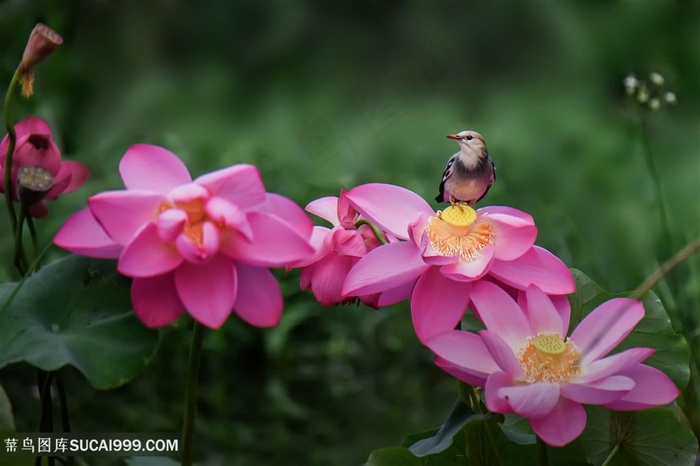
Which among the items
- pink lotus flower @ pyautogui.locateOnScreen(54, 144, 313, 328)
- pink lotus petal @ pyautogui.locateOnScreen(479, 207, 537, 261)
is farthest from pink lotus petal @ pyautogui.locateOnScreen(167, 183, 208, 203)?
pink lotus petal @ pyautogui.locateOnScreen(479, 207, 537, 261)

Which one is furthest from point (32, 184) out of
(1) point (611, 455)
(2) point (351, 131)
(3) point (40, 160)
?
(2) point (351, 131)

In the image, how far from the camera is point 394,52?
1.51 meters

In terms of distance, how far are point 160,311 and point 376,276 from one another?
0.07m

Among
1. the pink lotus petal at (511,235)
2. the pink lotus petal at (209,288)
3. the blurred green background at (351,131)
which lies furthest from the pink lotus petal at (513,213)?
the blurred green background at (351,131)

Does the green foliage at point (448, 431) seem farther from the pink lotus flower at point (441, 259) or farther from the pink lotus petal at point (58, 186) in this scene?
the pink lotus petal at point (58, 186)

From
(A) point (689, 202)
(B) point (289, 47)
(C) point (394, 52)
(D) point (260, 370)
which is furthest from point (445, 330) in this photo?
(B) point (289, 47)

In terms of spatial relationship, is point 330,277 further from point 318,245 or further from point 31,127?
point 31,127

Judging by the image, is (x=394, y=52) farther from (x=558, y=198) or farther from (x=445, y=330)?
(x=445, y=330)

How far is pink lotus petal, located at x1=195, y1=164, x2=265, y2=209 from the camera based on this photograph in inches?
11.8

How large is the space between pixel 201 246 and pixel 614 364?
0.13 m

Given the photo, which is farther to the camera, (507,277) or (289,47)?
(289,47)

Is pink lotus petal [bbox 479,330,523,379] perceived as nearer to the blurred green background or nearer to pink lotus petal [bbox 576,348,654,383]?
pink lotus petal [bbox 576,348,654,383]

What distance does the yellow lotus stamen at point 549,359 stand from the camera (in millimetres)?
335

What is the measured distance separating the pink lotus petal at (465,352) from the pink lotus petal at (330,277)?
0.04m
